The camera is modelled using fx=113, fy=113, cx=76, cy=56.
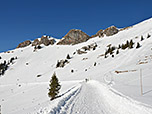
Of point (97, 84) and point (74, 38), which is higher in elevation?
point (74, 38)

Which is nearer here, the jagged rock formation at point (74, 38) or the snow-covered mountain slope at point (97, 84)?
the snow-covered mountain slope at point (97, 84)

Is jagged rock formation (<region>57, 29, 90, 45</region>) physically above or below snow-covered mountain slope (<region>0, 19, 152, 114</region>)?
above

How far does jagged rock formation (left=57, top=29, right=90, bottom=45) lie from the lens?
593 feet

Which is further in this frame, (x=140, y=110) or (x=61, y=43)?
(x=61, y=43)

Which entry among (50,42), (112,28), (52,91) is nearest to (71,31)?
(50,42)

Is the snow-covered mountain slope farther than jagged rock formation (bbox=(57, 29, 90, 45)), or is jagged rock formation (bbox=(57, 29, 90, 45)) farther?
jagged rock formation (bbox=(57, 29, 90, 45))

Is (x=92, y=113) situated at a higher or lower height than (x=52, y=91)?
higher

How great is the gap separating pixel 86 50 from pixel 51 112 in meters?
113

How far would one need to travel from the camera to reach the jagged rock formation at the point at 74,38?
7116 inches

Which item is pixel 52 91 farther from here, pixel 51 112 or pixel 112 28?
pixel 112 28

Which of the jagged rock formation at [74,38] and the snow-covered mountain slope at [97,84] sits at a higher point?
the jagged rock formation at [74,38]

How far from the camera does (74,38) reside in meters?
184

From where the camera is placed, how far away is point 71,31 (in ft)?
626

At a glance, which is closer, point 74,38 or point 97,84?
point 97,84
